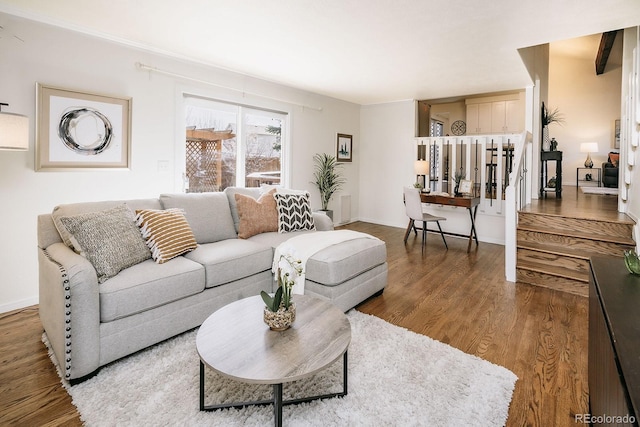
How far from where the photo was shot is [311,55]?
3.65 m

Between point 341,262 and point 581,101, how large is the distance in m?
9.43

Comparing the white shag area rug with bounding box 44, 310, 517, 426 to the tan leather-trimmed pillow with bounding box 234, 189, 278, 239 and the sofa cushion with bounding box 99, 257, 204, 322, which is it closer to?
the sofa cushion with bounding box 99, 257, 204, 322

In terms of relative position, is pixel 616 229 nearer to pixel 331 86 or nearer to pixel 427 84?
pixel 427 84

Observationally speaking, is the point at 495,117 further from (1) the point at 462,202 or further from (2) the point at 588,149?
(1) the point at 462,202

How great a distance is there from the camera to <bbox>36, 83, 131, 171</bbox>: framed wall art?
2.81 metres

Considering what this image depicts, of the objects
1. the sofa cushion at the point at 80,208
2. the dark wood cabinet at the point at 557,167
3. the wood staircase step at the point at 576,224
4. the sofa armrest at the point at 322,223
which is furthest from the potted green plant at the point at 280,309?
the dark wood cabinet at the point at 557,167

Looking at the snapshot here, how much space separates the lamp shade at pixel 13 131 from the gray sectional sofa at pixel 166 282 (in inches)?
18.4

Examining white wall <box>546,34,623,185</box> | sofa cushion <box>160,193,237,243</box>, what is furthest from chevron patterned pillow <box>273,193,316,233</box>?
white wall <box>546,34,623,185</box>

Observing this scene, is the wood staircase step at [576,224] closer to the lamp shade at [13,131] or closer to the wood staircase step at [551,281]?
the wood staircase step at [551,281]

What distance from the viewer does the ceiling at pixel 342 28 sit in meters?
2.54

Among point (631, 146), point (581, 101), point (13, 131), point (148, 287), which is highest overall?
point (581, 101)

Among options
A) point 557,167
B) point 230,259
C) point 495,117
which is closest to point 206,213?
point 230,259

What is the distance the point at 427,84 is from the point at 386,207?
243 cm

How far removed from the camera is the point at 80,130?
302 cm
